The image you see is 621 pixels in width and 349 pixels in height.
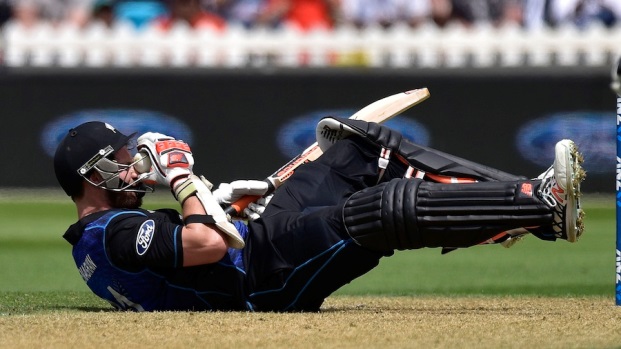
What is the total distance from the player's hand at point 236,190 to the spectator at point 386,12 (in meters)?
9.31

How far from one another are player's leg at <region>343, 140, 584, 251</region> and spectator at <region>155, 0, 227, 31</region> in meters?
10.1

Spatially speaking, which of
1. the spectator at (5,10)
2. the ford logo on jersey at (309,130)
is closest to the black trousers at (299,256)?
the ford logo on jersey at (309,130)

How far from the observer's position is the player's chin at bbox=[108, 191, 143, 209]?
539 cm

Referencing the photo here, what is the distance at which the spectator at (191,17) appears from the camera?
48.9 ft

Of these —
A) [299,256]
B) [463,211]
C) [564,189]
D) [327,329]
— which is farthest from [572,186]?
[299,256]

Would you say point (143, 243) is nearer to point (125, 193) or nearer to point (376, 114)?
point (125, 193)

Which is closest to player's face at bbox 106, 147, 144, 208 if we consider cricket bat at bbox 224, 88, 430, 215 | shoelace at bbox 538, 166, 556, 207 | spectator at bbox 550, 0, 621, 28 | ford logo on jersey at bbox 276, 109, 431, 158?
cricket bat at bbox 224, 88, 430, 215

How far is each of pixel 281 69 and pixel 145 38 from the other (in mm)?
1820

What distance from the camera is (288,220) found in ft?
17.3

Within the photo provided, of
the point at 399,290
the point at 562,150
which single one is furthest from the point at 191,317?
the point at 399,290

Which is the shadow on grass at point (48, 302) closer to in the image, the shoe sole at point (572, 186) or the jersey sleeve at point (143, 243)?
the jersey sleeve at point (143, 243)

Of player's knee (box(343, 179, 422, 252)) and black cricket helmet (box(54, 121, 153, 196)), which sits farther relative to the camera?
black cricket helmet (box(54, 121, 153, 196))

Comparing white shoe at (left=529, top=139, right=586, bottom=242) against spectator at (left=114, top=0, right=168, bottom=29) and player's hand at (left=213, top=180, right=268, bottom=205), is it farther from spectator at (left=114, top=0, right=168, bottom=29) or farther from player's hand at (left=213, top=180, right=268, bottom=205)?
spectator at (left=114, top=0, right=168, bottom=29)

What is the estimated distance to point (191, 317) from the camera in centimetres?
498
